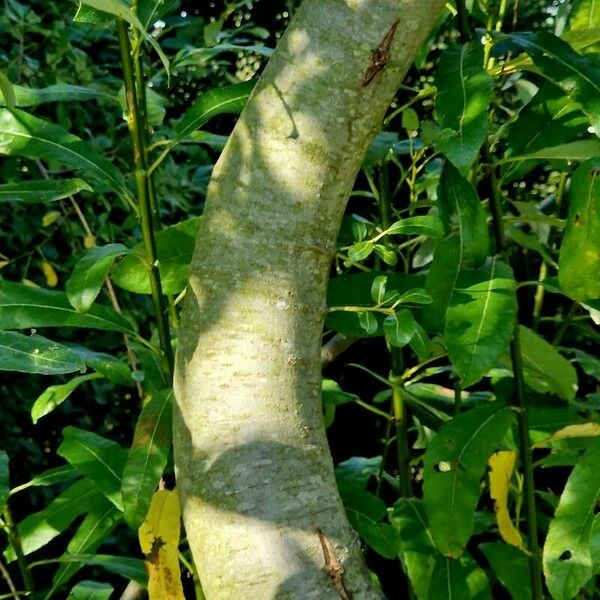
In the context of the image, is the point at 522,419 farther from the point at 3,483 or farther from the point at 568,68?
the point at 3,483

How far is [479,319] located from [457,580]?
392mm

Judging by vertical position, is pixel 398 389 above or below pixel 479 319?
below

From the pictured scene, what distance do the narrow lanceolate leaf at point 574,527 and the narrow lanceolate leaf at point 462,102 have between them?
40 cm

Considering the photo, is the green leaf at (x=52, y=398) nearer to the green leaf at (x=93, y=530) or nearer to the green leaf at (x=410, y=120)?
the green leaf at (x=93, y=530)

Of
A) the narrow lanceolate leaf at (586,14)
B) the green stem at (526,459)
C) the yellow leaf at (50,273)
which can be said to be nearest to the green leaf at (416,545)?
the green stem at (526,459)

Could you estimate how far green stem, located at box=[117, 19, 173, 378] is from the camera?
4.16ft

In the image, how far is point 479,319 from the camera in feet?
4.03

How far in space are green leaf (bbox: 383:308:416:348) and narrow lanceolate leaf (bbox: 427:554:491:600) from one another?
0.41 meters

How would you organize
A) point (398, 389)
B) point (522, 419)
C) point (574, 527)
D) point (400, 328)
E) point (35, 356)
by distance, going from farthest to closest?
point (398, 389) < point (522, 419) < point (574, 527) < point (400, 328) < point (35, 356)

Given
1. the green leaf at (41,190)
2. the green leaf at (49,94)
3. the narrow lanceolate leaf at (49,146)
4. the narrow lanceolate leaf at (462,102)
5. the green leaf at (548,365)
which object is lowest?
the green leaf at (548,365)

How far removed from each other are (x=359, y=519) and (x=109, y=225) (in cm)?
134

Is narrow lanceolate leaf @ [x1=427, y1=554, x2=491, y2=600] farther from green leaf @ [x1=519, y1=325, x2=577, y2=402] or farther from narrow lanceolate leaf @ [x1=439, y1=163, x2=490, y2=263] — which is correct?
narrow lanceolate leaf @ [x1=439, y1=163, x2=490, y2=263]

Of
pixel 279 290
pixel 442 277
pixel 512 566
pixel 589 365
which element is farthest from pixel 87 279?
pixel 589 365

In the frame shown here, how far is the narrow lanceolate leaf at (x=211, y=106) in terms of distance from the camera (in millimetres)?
1338
